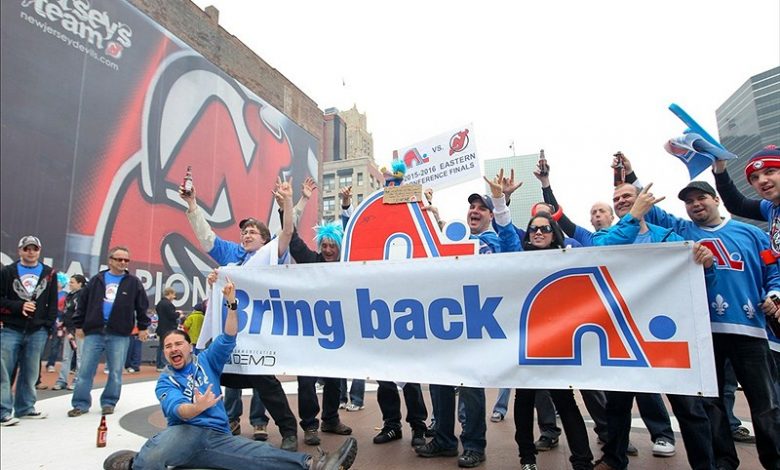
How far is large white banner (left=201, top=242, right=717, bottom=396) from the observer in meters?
2.62

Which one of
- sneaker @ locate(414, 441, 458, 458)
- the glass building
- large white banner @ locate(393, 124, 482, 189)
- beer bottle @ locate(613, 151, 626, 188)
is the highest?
the glass building

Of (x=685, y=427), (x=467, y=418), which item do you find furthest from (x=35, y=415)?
(x=685, y=427)

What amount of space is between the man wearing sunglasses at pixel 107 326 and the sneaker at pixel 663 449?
5.27 metres

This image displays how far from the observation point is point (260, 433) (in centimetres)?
408

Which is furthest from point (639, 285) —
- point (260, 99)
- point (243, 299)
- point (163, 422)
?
point (260, 99)

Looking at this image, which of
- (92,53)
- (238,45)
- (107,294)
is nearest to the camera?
(107,294)

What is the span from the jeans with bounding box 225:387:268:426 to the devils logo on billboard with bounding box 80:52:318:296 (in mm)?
11998

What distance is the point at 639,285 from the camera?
271 cm

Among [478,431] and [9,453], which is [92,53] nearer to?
[9,453]

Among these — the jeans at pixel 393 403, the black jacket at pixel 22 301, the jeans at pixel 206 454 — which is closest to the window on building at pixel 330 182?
the black jacket at pixel 22 301

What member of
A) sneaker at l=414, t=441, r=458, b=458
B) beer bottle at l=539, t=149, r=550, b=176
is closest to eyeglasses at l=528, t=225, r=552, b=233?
beer bottle at l=539, t=149, r=550, b=176

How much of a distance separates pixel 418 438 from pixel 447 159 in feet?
11.8

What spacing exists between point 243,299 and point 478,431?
6.82 ft

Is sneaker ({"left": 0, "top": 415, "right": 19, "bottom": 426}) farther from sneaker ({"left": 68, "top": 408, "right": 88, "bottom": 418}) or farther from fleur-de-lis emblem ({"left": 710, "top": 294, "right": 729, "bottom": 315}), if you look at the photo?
fleur-de-lis emblem ({"left": 710, "top": 294, "right": 729, "bottom": 315})
